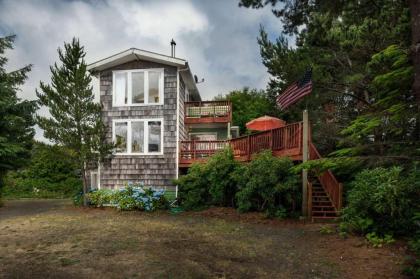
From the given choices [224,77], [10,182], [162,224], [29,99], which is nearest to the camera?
[162,224]

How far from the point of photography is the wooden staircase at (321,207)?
11.0m

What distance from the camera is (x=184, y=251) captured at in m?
7.09

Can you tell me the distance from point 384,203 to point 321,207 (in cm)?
426

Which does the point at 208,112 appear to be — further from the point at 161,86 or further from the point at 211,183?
the point at 211,183

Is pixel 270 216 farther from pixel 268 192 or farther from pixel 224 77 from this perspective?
pixel 224 77

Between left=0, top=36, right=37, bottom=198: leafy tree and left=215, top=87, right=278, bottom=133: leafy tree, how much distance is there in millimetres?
18169

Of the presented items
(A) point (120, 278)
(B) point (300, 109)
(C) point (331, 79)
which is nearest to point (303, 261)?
(A) point (120, 278)

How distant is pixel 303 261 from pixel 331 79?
10.7 metres

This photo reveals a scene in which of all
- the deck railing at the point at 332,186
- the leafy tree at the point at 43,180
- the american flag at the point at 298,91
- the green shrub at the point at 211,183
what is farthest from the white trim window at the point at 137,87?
the leafy tree at the point at 43,180

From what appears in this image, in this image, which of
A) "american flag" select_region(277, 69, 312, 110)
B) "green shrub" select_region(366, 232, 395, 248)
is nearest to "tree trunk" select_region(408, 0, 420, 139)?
"green shrub" select_region(366, 232, 395, 248)

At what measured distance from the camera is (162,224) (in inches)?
419

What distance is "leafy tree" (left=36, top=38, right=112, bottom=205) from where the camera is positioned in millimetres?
14102

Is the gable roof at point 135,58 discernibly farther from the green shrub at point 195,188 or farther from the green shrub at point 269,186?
the green shrub at point 269,186

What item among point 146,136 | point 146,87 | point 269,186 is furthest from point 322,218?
point 146,87
